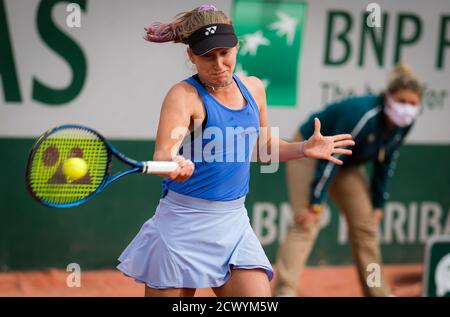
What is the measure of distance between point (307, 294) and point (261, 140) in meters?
2.94

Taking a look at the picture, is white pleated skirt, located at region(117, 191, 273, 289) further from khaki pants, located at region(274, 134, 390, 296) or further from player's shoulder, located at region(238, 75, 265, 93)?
khaki pants, located at region(274, 134, 390, 296)

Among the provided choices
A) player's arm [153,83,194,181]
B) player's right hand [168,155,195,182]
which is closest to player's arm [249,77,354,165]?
player's arm [153,83,194,181]

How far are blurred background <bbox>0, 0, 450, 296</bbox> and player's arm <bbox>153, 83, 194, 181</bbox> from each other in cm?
298

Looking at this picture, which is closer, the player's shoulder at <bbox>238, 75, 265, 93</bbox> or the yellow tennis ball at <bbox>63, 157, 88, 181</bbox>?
the yellow tennis ball at <bbox>63, 157, 88, 181</bbox>

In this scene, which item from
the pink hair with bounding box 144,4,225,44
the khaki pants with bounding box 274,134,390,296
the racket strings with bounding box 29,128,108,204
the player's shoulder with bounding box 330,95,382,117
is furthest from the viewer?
the khaki pants with bounding box 274,134,390,296

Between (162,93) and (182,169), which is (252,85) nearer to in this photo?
(182,169)

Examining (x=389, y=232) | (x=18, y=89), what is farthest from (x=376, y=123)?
(x=18, y=89)

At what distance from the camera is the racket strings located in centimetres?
320

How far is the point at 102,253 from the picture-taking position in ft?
21.8

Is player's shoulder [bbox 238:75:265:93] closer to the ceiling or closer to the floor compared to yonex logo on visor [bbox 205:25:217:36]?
closer to the floor

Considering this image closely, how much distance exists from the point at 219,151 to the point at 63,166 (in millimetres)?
572

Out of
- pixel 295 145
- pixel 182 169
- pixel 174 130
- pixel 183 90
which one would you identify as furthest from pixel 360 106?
pixel 182 169

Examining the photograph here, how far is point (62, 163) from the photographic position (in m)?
3.28
